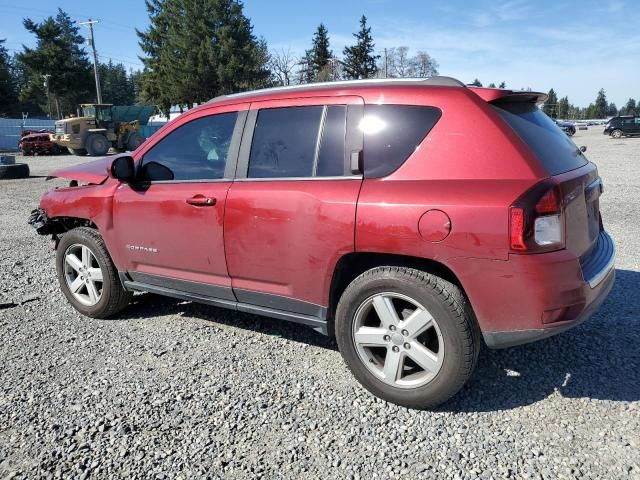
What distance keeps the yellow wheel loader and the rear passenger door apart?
29647 millimetres

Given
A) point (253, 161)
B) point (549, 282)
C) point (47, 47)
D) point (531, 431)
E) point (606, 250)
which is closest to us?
point (549, 282)

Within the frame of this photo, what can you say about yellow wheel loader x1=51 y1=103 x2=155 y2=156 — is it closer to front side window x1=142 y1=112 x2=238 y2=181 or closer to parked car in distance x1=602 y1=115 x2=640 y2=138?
front side window x1=142 y1=112 x2=238 y2=181

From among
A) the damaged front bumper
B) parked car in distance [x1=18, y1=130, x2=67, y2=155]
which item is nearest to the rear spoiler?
the damaged front bumper

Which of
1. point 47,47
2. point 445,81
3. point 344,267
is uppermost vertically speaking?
point 47,47

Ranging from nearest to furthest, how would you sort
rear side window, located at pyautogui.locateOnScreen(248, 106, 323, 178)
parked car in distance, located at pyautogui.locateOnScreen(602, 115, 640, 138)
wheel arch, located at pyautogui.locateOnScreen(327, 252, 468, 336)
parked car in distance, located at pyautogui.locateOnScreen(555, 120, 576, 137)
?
wheel arch, located at pyautogui.locateOnScreen(327, 252, 468, 336)
rear side window, located at pyautogui.locateOnScreen(248, 106, 323, 178)
parked car in distance, located at pyautogui.locateOnScreen(555, 120, 576, 137)
parked car in distance, located at pyautogui.locateOnScreen(602, 115, 640, 138)

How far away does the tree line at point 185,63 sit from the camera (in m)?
53.8

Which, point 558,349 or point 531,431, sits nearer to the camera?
point 531,431

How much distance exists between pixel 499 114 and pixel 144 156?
275 centimetres

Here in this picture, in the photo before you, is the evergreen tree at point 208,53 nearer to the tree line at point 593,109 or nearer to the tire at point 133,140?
the tire at point 133,140

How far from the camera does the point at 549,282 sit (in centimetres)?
258

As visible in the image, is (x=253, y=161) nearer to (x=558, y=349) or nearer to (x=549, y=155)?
(x=549, y=155)

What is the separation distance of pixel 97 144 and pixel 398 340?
30.9 meters

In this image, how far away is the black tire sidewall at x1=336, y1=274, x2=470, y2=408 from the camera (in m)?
2.76

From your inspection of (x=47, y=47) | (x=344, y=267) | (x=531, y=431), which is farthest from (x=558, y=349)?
(x=47, y=47)
